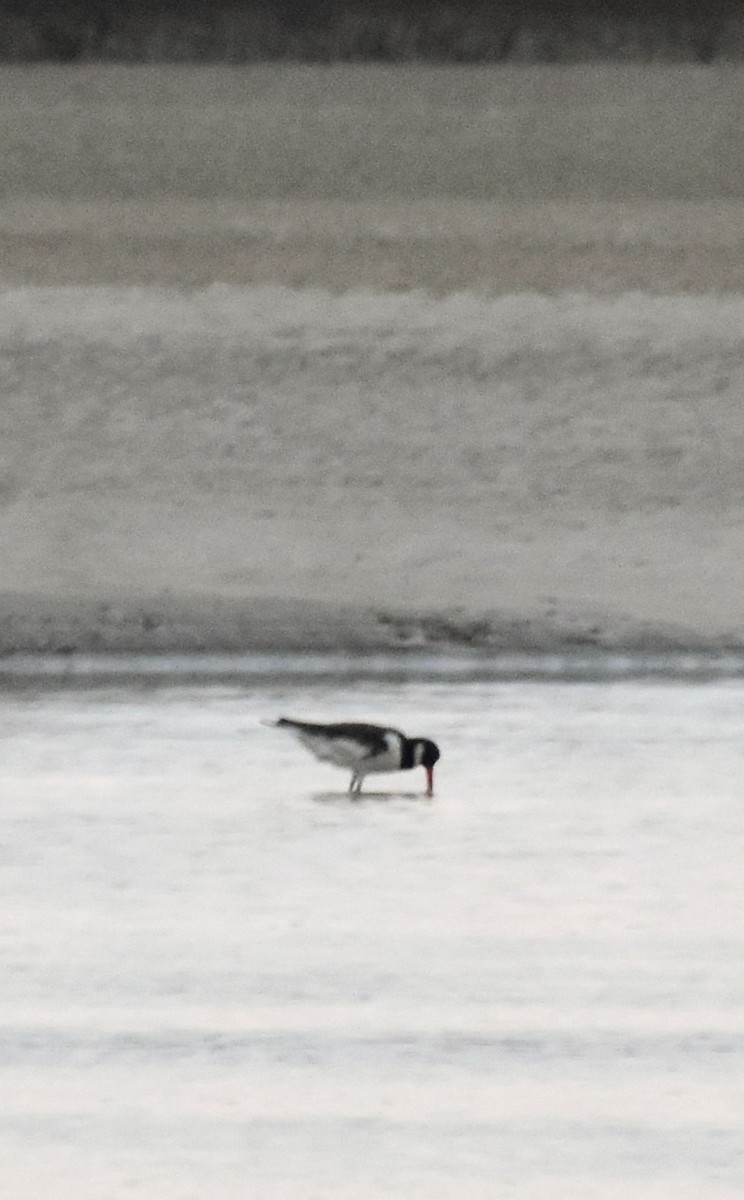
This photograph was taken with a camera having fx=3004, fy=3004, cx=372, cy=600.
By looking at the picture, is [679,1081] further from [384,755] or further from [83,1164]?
[384,755]

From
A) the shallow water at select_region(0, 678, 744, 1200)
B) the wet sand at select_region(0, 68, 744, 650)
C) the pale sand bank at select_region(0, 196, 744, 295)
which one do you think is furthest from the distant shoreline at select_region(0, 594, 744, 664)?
the pale sand bank at select_region(0, 196, 744, 295)

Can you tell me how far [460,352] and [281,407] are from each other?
1225mm

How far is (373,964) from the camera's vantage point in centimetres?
525

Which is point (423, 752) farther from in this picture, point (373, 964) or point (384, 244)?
point (384, 244)

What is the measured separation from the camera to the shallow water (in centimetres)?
403

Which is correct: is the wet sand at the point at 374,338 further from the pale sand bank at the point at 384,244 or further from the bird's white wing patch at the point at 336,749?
the bird's white wing patch at the point at 336,749

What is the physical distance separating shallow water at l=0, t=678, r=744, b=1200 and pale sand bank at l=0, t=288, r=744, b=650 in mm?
3627

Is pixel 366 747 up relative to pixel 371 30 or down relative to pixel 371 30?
down

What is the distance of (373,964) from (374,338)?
12560 mm

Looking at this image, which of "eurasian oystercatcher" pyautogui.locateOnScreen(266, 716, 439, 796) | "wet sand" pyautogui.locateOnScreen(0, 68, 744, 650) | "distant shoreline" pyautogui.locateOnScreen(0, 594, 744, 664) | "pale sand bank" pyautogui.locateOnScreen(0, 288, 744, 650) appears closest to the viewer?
"eurasian oystercatcher" pyautogui.locateOnScreen(266, 716, 439, 796)

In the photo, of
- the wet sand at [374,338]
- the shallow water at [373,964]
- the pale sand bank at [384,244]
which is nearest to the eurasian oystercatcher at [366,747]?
the shallow water at [373,964]

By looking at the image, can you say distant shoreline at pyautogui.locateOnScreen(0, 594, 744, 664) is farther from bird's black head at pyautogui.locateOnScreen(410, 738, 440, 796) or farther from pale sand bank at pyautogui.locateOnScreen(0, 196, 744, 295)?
pale sand bank at pyautogui.locateOnScreen(0, 196, 744, 295)

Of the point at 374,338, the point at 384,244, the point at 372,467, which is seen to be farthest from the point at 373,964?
the point at 384,244

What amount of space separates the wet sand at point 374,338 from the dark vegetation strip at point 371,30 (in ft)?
0.54
